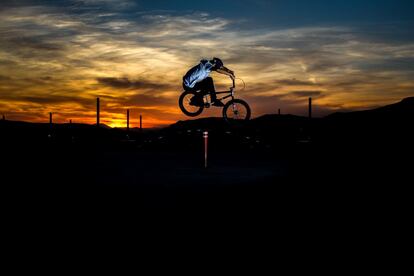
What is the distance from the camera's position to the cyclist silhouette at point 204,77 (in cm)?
1566

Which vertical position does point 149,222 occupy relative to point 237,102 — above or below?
below

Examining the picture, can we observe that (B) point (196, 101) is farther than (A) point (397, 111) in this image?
No

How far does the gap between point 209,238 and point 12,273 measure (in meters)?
2.93

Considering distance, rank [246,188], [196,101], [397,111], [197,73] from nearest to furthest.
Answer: [246,188] → [197,73] → [196,101] → [397,111]

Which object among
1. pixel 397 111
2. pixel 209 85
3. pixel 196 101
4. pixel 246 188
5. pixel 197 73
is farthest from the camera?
pixel 397 111

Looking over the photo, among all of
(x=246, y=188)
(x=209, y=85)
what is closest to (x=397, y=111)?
(x=209, y=85)

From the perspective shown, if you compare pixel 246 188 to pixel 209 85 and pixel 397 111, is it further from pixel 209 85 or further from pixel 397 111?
pixel 397 111

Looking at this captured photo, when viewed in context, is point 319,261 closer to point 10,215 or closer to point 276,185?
point 10,215

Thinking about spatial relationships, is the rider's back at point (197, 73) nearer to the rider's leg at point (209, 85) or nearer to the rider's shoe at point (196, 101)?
the rider's leg at point (209, 85)

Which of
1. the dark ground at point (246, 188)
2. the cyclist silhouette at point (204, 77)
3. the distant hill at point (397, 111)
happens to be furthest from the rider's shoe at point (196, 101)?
the distant hill at point (397, 111)

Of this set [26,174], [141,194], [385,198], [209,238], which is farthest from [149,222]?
[26,174]

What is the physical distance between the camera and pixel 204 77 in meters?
16.6

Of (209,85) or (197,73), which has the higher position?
(197,73)

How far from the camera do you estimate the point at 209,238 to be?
7707 millimetres
